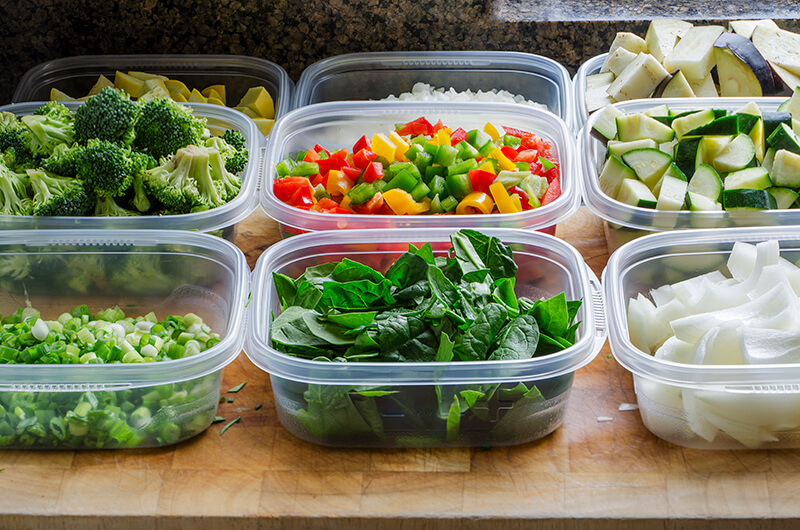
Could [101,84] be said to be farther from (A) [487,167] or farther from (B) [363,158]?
(A) [487,167]

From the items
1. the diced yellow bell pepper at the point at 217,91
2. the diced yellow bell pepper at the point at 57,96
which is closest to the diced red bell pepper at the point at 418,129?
the diced yellow bell pepper at the point at 217,91

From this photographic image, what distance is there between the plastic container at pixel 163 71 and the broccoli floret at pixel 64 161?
2.32 feet

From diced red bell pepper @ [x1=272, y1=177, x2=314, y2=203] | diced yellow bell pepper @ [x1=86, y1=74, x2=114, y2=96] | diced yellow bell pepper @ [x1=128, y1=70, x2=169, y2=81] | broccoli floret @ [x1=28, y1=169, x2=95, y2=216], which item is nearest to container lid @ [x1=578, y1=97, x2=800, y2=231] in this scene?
diced red bell pepper @ [x1=272, y1=177, x2=314, y2=203]

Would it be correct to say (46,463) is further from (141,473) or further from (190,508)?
(190,508)

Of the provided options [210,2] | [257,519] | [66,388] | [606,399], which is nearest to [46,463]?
[66,388]

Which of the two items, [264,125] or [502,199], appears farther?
[264,125]

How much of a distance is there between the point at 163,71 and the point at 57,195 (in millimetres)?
821

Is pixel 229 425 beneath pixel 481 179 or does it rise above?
beneath

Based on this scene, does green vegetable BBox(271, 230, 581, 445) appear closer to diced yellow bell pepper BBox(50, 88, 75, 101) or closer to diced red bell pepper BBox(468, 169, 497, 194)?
diced red bell pepper BBox(468, 169, 497, 194)

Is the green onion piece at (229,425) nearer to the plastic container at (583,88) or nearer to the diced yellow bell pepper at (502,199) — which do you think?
the diced yellow bell pepper at (502,199)

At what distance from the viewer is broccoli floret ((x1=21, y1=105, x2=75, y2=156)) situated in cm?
174

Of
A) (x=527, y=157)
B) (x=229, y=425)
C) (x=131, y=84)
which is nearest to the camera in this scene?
(x=229, y=425)

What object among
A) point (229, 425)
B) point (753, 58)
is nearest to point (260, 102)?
point (229, 425)

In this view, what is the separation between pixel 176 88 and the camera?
2193mm
